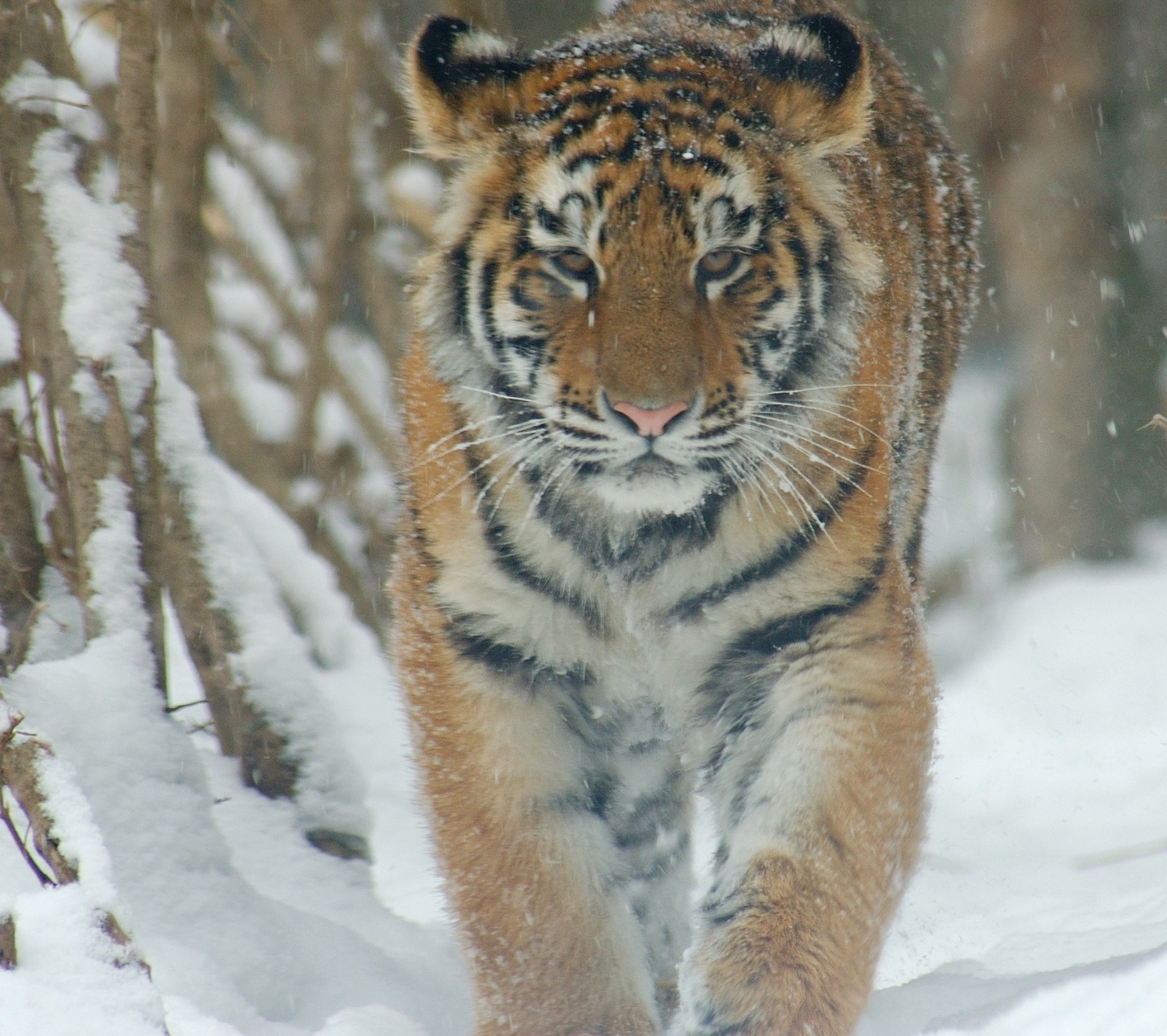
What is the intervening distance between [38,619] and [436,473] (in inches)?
37.5

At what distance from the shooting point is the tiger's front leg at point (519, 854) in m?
2.60

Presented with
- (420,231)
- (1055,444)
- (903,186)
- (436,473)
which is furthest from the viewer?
(1055,444)

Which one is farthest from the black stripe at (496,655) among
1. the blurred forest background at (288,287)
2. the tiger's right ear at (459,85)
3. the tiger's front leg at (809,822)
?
the tiger's right ear at (459,85)

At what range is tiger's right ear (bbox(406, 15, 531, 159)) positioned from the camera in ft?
8.90

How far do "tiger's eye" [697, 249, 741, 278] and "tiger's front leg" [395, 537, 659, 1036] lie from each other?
30.3 inches

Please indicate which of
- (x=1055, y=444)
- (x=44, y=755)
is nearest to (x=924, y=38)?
(x=1055, y=444)

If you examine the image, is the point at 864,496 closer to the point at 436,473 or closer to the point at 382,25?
the point at 436,473

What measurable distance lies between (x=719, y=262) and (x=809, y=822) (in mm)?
980

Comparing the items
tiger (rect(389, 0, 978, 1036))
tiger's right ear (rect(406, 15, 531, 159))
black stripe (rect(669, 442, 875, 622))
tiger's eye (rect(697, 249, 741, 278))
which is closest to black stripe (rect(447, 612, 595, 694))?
tiger (rect(389, 0, 978, 1036))

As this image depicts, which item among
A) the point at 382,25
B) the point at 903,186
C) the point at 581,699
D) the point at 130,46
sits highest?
the point at 382,25

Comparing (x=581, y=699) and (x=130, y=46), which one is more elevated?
(x=130, y=46)

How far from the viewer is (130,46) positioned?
3100 millimetres

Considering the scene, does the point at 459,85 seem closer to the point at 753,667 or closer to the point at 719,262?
the point at 719,262

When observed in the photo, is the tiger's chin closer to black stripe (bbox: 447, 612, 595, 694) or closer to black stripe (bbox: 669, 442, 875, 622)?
black stripe (bbox: 669, 442, 875, 622)
